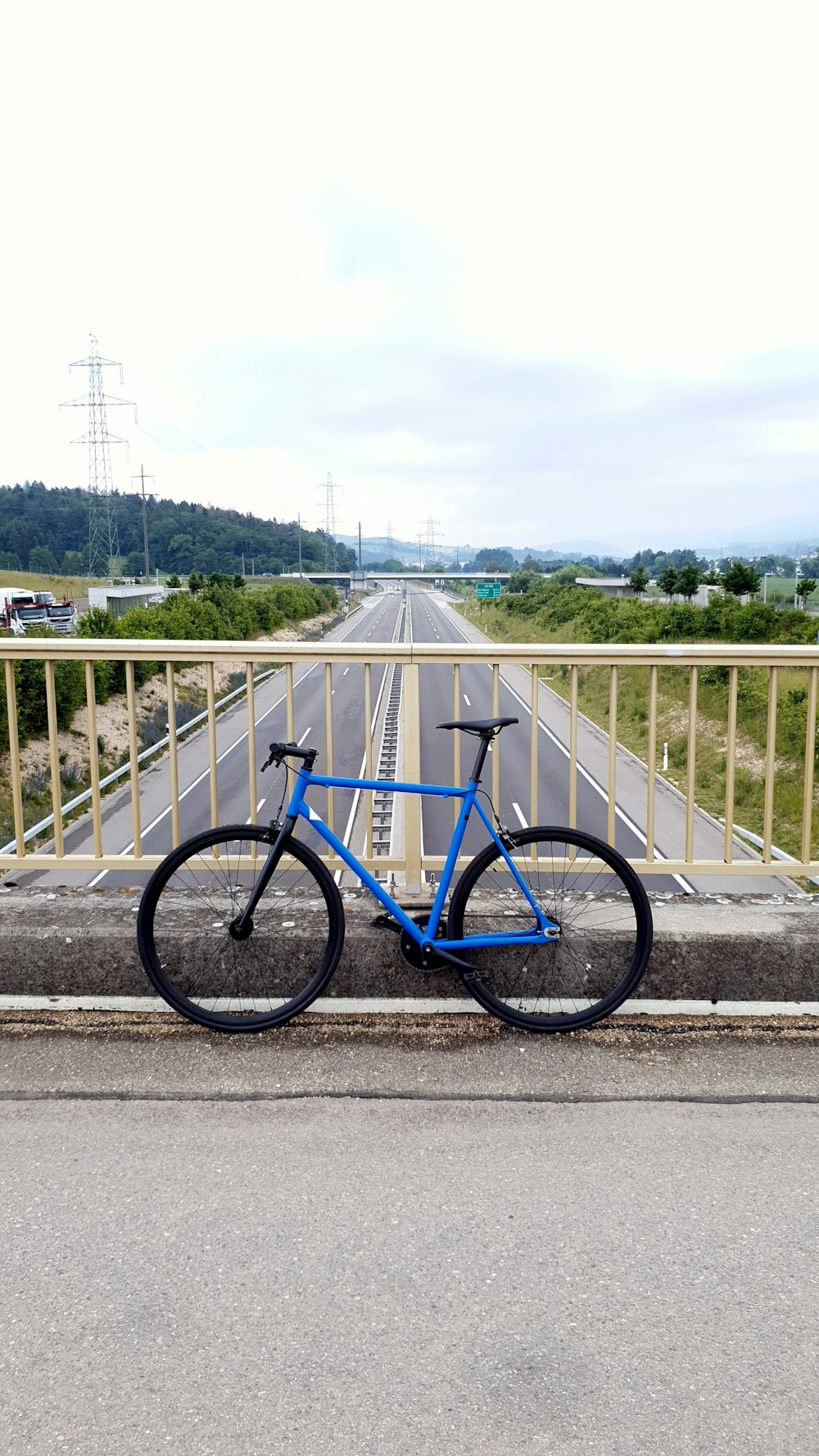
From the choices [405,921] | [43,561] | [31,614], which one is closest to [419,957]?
[405,921]

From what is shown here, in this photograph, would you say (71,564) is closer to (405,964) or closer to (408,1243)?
(405,964)

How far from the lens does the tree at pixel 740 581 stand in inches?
3073

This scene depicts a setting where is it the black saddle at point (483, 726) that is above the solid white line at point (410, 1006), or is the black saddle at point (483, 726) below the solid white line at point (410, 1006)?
above

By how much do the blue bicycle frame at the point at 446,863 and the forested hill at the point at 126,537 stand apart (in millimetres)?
143872

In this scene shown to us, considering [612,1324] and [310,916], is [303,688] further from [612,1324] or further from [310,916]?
[612,1324]

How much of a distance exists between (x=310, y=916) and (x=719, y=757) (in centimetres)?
3472

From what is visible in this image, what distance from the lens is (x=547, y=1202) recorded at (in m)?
2.52

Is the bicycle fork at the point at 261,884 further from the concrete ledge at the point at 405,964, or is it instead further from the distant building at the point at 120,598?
the distant building at the point at 120,598

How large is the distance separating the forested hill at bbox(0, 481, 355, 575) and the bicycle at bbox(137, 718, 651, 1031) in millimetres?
143805

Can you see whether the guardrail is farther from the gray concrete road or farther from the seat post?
the gray concrete road

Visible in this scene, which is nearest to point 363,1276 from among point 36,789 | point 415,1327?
point 415,1327

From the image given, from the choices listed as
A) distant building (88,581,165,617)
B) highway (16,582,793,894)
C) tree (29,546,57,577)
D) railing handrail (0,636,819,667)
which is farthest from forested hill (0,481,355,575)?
railing handrail (0,636,819,667)

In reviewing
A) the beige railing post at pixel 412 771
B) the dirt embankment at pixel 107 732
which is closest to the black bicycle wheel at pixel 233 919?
the beige railing post at pixel 412 771

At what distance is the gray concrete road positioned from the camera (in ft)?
6.14
